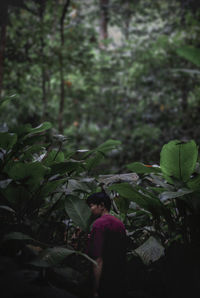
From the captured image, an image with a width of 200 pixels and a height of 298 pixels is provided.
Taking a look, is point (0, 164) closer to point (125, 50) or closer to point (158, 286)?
point (158, 286)

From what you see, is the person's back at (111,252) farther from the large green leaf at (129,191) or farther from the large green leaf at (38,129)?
the large green leaf at (38,129)

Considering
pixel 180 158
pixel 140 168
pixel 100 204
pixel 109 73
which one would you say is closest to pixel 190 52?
pixel 180 158

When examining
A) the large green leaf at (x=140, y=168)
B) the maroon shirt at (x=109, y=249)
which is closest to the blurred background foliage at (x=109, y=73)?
the large green leaf at (x=140, y=168)

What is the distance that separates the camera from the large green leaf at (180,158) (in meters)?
1.19

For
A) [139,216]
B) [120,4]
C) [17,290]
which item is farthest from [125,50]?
[17,290]

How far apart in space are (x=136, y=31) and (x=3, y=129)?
7.30m

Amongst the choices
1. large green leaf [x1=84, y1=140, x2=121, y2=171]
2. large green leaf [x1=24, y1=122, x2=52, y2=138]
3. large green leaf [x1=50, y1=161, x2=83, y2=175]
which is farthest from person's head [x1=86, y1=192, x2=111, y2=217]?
large green leaf [x1=24, y1=122, x2=52, y2=138]

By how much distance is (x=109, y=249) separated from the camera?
1051 mm

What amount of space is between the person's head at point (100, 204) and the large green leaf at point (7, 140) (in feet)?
1.28

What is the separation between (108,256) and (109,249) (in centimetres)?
3

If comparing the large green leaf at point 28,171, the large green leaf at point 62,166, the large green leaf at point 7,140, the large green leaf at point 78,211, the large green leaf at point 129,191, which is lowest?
the large green leaf at point 78,211

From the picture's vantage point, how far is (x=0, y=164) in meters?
1.15

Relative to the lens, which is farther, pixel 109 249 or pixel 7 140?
pixel 7 140

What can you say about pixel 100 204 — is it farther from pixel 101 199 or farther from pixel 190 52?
pixel 190 52
